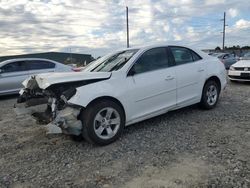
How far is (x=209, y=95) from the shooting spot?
21.6 ft

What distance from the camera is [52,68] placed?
10867mm

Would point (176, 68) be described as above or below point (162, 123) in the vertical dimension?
above

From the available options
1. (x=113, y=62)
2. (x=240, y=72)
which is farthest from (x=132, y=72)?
(x=240, y=72)

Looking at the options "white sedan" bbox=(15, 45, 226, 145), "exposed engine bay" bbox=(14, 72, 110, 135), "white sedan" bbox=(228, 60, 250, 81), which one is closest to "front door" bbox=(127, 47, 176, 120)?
"white sedan" bbox=(15, 45, 226, 145)

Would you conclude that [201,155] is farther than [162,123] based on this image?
No

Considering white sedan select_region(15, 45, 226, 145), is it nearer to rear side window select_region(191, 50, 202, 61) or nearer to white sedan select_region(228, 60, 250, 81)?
rear side window select_region(191, 50, 202, 61)

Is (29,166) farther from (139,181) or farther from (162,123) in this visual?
(162,123)

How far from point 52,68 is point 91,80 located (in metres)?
6.59

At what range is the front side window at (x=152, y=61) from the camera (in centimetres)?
524

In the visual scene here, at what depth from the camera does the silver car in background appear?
389 inches

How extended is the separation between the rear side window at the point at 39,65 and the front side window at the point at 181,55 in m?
6.18

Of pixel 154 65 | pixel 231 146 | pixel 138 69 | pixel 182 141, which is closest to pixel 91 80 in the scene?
pixel 138 69

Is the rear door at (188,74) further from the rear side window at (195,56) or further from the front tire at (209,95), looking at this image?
the front tire at (209,95)

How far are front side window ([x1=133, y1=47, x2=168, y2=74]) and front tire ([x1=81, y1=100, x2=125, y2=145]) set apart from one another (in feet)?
2.94
